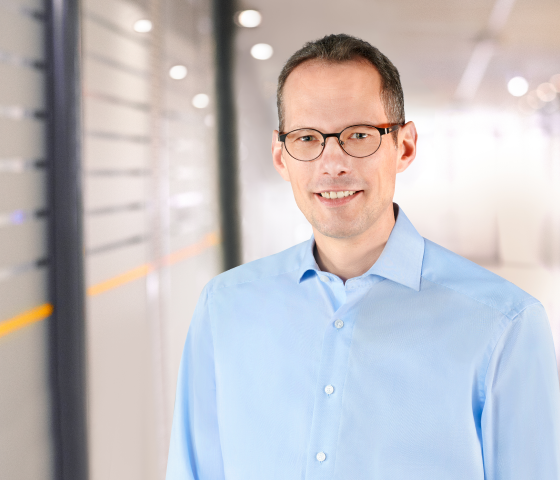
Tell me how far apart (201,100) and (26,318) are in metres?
1.30

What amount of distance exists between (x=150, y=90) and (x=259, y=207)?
71 cm

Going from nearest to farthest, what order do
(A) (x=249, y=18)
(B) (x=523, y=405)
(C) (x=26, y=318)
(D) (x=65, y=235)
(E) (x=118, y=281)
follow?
(B) (x=523, y=405), (C) (x=26, y=318), (D) (x=65, y=235), (E) (x=118, y=281), (A) (x=249, y=18)

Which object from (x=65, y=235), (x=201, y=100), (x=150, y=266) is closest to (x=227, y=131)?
(x=201, y=100)

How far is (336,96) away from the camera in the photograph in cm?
117

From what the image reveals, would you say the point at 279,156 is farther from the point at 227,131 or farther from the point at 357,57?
the point at 227,131

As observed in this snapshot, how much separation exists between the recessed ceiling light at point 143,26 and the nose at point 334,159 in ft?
3.65

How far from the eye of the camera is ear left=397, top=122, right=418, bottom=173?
1.25 meters

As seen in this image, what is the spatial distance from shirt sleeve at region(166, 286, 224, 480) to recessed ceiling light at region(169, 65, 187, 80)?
1254 mm

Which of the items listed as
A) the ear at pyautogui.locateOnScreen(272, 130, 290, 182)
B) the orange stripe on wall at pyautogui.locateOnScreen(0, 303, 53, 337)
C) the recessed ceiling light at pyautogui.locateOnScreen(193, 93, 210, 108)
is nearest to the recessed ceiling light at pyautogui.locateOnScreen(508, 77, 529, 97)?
the recessed ceiling light at pyautogui.locateOnScreen(193, 93, 210, 108)

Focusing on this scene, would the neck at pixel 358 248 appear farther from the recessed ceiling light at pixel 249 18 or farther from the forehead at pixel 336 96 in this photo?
the recessed ceiling light at pixel 249 18

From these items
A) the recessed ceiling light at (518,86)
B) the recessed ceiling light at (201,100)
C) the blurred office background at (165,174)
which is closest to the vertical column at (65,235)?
the blurred office background at (165,174)

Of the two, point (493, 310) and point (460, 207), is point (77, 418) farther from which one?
point (460, 207)

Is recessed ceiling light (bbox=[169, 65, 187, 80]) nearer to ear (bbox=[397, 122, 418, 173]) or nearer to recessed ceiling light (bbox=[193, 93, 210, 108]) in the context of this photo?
recessed ceiling light (bbox=[193, 93, 210, 108])

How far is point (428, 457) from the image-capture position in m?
1.02
